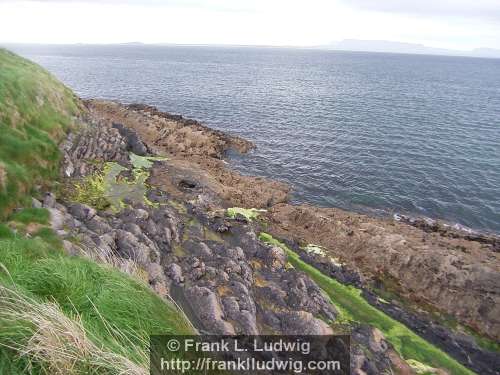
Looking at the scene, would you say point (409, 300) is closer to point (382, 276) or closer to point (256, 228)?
point (382, 276)

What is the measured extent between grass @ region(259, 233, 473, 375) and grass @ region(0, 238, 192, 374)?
15890mm

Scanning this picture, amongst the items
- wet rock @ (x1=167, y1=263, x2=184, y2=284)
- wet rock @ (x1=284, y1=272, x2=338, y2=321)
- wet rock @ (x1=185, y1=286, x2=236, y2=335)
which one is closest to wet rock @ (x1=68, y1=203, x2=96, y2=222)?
wet rock @ (x1=167, y1=263, x2=184, y2=284)

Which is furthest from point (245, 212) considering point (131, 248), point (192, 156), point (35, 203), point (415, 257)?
point (35, 203)

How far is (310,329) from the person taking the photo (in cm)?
2089

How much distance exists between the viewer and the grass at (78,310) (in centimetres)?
→ 717

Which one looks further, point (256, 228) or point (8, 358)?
point (256, 228)

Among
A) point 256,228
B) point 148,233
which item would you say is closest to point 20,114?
point 148,233

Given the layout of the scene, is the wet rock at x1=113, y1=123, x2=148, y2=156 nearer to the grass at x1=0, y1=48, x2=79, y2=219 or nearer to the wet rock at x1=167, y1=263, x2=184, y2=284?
the grass at x1=0, y1=48, x2=79, y2=219

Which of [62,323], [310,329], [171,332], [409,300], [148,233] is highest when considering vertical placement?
[62,323]

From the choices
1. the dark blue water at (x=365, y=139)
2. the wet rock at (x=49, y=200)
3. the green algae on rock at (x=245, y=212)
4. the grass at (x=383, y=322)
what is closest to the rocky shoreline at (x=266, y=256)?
the wet rock at (x=49, y=200)

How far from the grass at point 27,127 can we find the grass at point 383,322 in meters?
21.8

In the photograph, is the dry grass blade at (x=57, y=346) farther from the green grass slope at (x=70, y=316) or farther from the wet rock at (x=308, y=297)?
the wet rock at (x=308, y=297)

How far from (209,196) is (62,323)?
31330 mm

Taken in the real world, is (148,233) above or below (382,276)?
above
